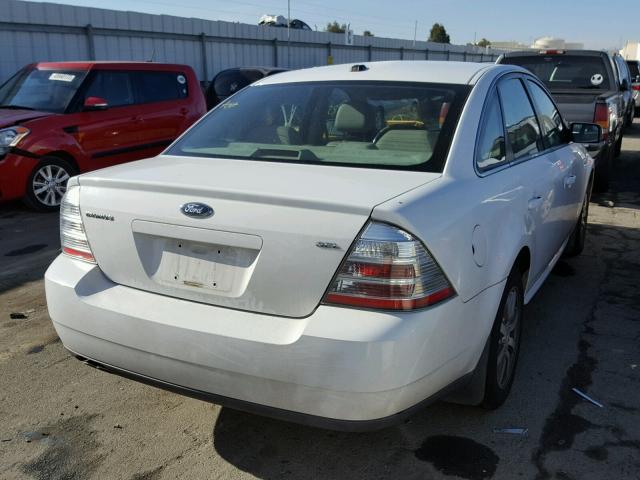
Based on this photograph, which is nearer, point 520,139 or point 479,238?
point 479,238

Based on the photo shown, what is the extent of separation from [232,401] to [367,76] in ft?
6.49

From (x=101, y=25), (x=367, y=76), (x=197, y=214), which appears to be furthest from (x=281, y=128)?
(x=101, y=25)

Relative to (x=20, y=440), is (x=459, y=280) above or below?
above

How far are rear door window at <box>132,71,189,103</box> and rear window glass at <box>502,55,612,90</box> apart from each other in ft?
15.8

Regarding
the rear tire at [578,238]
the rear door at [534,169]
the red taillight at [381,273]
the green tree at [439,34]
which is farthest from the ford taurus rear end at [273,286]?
the green tree at [439,34]

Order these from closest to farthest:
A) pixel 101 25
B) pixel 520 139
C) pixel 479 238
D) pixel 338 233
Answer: pixel 338 233 → pixel 479 238 → pixel 520 139 → pixel 101 25

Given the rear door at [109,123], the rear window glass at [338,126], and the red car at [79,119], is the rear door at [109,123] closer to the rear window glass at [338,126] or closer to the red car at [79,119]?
the red car at [79,119]

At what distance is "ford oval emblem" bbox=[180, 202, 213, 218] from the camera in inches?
98.4

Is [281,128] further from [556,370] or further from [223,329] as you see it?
[556,370]

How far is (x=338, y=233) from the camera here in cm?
231

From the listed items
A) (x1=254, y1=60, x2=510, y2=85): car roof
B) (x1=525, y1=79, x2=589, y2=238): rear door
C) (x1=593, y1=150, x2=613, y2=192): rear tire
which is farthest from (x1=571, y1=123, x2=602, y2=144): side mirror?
(x1=593, y1=150, x2=613, y2=192): rear tire

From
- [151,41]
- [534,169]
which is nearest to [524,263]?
[534,169]

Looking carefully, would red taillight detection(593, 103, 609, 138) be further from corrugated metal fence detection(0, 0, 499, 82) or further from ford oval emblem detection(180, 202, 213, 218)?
corrugated metal fence detection(0, 0, 499, 82)

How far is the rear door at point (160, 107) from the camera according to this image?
28.2 feet
